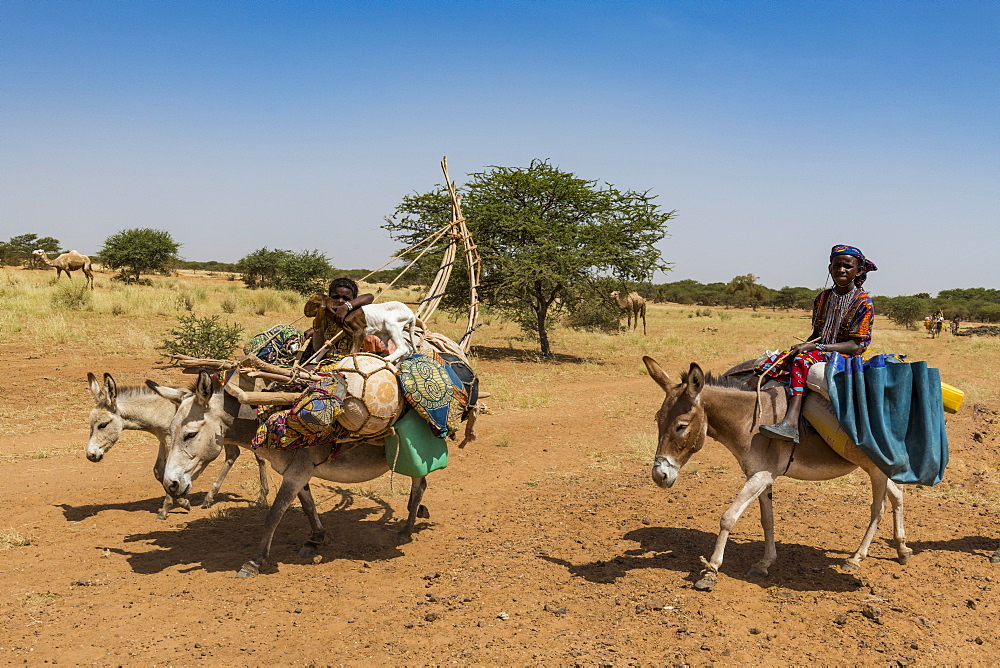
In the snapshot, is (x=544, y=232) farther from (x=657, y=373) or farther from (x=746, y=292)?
(x=746, y=292)

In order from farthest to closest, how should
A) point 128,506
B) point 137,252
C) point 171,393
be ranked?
point 137,252 < point 128,506 < point 171,393

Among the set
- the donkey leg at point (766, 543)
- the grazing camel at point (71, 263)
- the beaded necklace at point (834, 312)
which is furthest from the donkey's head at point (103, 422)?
the grazing camel at point (71, 263)

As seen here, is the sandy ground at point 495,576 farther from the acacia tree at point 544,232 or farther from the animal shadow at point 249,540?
the acacia tree at point 544,232

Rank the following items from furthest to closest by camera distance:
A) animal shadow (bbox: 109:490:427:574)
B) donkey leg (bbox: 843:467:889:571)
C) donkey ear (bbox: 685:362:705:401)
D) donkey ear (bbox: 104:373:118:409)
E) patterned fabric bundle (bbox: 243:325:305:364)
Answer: donkey ear (bbox: 104:373:118:409)
patterned fabric bundle (bbox: 243:325:305:364)
animal shadow (bbox: 109:490:427:574)
donkey leg (bbox: 843:467:889:571)
donkey ear (bbox: 685:362:705:401)

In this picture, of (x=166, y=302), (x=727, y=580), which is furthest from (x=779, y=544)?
(x=166, y=302)

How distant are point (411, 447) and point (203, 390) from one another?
190cm

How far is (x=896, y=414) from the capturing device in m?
5.06

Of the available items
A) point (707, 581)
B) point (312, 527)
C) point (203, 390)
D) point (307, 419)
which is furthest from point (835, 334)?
point (203, 390)

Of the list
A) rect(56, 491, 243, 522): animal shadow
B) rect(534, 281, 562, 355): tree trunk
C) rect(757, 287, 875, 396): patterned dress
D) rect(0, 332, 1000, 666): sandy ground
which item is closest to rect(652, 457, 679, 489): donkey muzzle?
rect(0, 332, 1000, 666): sandy ground

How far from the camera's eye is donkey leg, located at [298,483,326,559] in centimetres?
606

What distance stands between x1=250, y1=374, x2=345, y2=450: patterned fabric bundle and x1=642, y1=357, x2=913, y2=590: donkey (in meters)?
2.55

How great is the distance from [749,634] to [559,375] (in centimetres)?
1467

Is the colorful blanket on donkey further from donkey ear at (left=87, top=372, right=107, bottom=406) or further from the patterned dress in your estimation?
donkey ear at (left=87, top=372, right=107, bottom=406)

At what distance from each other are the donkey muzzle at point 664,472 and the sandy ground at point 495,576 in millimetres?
871
